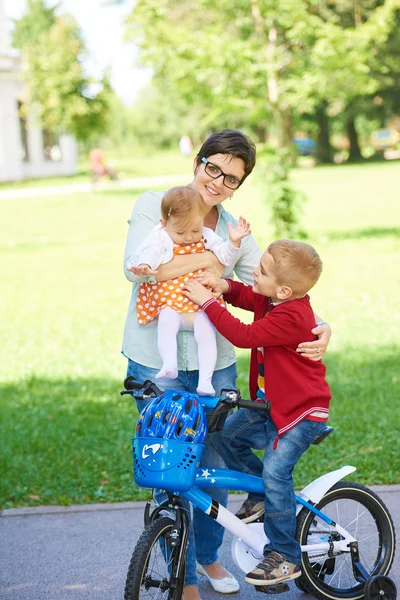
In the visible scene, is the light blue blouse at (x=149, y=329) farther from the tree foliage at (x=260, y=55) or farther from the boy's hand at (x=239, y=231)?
the tree foliage at (x=260, y=55)

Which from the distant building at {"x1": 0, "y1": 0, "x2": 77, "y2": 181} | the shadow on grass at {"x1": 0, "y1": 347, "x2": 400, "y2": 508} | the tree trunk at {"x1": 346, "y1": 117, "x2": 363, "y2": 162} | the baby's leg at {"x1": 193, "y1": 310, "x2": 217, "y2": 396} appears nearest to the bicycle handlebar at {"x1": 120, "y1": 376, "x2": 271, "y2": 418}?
the baby's leg at {"x1": 193, "y1": 310, "x2": 217, "y2": 396}

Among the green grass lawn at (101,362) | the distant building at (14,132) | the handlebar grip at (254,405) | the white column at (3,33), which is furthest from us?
the distant building at (14,132)

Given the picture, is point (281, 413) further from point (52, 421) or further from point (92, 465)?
point (52, 421)

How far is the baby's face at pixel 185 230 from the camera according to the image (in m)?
3.46

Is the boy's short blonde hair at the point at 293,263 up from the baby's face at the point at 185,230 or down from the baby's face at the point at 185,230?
down

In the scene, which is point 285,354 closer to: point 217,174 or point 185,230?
point 185,230

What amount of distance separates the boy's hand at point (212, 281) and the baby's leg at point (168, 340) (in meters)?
0.17

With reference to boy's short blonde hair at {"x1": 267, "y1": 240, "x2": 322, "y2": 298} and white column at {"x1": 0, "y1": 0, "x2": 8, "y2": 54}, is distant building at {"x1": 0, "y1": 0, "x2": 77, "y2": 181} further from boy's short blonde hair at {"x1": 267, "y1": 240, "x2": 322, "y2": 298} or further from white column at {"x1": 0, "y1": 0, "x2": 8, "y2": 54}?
boy's short blonde hair at {"x1": 267, "y1": 240, "x2": 322, "y2": 298}

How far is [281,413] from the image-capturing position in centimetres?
358

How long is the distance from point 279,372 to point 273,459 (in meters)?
0.36

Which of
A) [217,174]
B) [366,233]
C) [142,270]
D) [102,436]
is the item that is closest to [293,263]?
[217,174]

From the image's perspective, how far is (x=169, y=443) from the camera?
10.6 ft

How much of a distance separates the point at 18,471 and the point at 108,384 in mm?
2197

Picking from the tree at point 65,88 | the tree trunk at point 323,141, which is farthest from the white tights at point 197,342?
the tree trunk at point 323,141
